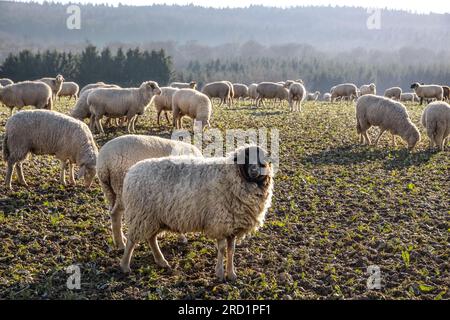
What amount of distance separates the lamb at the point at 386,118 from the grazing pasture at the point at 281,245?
12.5 feet

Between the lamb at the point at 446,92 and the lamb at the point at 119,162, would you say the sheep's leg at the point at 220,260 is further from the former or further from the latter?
the lamb at the point at 446,92

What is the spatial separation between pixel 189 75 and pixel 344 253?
110 metres

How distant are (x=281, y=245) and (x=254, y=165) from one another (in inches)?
89.3

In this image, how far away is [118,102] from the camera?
752 inches

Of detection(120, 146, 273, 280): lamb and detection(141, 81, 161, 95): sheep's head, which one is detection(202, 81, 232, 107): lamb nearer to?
detection(141, 81, 161, 95): sheep's head

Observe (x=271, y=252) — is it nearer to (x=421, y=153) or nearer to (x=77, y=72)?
(x=421, y=153)

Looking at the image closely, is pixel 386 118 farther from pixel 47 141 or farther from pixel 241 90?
pixel 241 90

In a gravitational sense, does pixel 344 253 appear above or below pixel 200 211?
below

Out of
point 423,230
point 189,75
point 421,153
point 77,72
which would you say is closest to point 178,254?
point 423,230

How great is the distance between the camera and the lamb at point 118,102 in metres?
19.0

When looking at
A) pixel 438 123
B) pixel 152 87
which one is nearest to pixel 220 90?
pixel 152 87

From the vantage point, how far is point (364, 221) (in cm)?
1054

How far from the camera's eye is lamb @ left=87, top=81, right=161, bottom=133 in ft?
62.2
